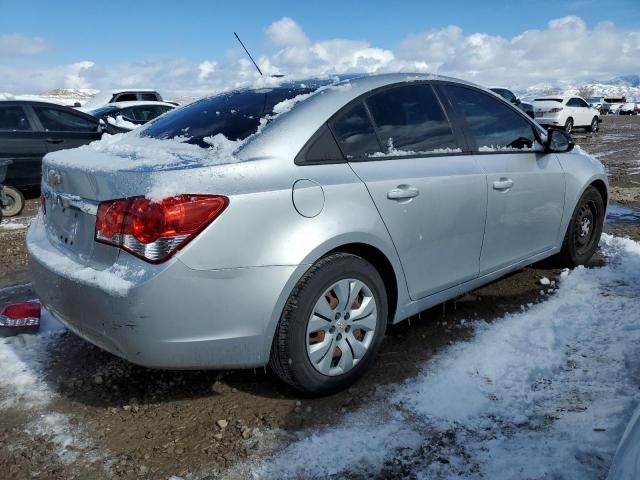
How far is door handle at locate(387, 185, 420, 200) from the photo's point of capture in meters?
2.77

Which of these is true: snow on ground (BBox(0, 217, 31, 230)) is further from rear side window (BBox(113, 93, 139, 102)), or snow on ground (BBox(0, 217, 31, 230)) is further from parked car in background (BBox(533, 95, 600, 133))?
parked car in background (BBox(533, 95, 600, 133))

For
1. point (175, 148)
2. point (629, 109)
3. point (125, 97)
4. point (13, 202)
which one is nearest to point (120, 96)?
A: point (125, 97)

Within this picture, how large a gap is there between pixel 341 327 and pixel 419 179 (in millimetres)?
920

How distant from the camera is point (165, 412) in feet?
8.77

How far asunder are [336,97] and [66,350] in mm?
2226

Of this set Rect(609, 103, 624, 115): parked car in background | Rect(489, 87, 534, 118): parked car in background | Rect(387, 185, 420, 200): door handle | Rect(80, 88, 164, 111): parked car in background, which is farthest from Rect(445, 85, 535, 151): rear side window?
Rect(609, 103, 624, 115): parked car in background

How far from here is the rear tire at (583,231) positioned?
4375 mm

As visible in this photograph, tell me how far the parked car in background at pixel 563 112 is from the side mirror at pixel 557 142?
17307 mm

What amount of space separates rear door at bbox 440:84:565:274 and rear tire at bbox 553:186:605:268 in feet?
1.24

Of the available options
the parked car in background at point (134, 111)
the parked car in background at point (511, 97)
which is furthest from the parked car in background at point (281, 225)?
the parked car in background at point (511, 97)

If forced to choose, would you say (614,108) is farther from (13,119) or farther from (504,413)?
(504,413)

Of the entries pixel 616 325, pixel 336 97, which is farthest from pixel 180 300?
pixel 616 325

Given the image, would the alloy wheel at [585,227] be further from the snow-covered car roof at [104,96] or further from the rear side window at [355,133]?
the snow-covered car roof at [104,96]

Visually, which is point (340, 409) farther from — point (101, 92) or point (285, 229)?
point (101, 92)
